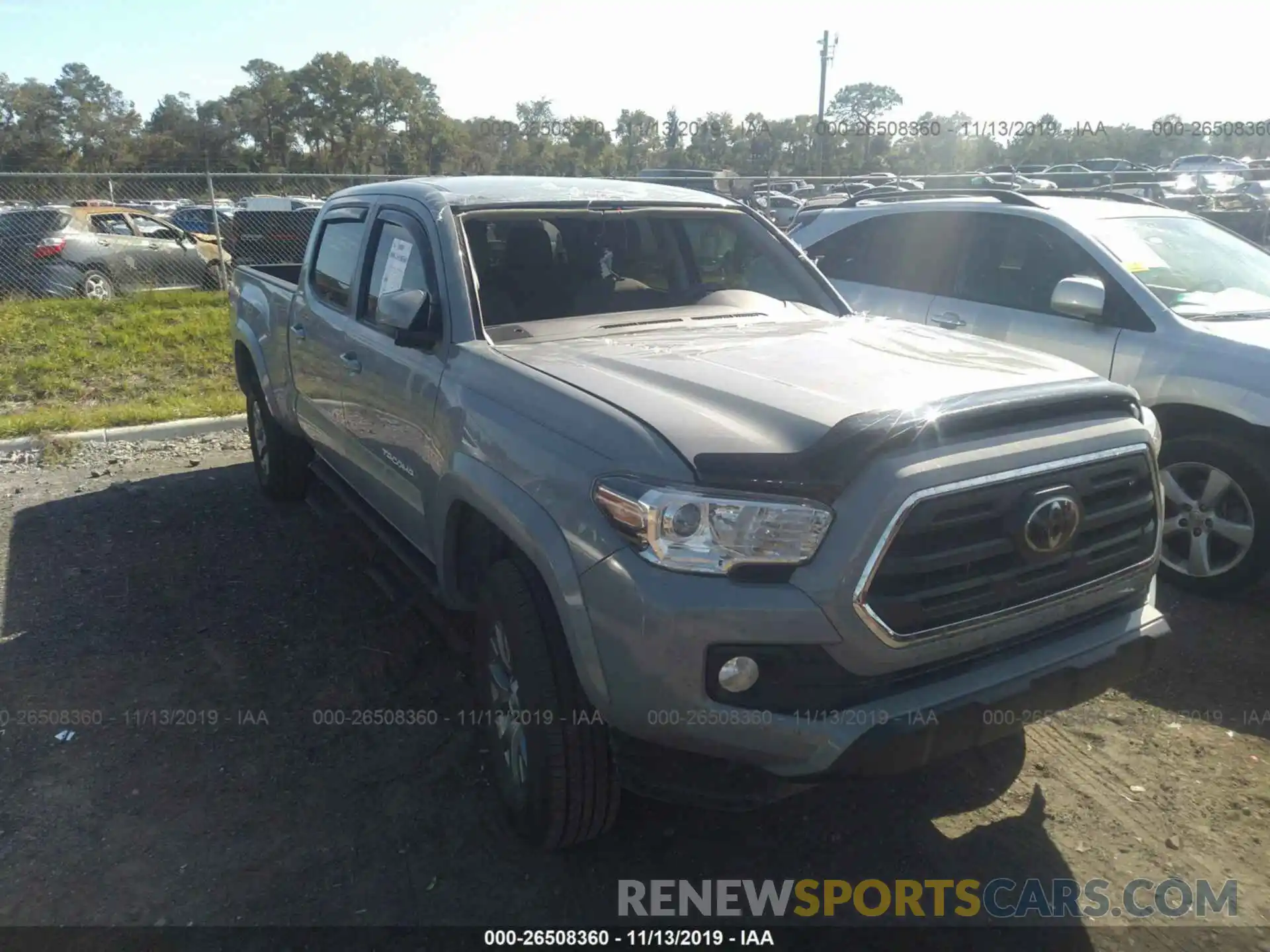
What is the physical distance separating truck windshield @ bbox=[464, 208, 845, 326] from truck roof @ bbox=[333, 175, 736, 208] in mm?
70

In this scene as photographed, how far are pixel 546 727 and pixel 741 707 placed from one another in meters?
0.61

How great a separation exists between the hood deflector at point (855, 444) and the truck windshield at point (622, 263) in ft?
5.18

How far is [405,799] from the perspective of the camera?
3332 mm

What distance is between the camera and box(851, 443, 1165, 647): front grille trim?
2.35m

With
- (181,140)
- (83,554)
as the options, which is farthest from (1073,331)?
(181,140)

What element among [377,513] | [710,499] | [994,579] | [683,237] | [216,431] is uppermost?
[683,237]

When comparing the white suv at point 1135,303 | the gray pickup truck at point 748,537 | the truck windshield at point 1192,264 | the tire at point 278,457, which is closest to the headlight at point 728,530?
the gray pickup truck at point 748,537

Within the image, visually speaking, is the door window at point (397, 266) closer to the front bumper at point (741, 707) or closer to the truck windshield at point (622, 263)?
the truck windshield at point (622, 263)

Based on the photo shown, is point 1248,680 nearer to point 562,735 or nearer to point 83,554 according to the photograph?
point 562,735

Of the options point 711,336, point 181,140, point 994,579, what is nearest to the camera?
point 994,579

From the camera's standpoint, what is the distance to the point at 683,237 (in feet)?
14.3

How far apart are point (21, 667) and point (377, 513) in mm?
1657

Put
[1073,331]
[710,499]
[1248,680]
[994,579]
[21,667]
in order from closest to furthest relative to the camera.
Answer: [710,499]
[994,579]
[1248,680]
[21,667]
[1073,331]

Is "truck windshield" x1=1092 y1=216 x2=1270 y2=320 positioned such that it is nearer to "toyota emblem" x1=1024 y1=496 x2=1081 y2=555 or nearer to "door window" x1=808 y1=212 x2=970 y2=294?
"door window" x1=808 y1=212 x2=970 y2=294
